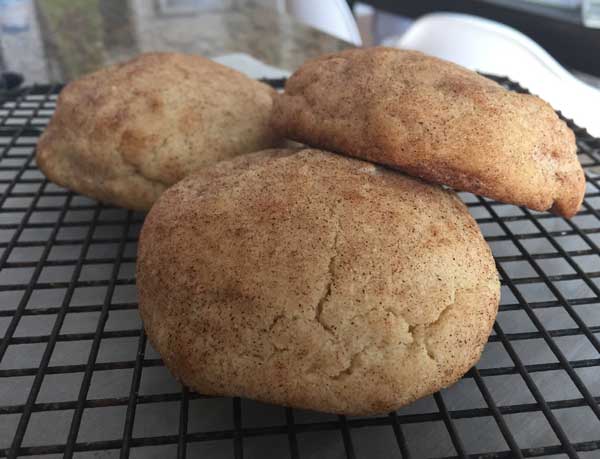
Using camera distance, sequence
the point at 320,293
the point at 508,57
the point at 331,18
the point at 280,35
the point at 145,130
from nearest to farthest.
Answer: the point at 320,293
the point at 145,130
the point at 508,57
the point at 280,35
the point at 331,18

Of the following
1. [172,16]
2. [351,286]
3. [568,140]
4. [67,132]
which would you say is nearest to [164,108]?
[67,132]

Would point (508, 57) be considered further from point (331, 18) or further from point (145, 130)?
point (145, 130)

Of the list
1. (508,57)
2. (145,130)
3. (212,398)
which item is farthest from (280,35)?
(212,398)

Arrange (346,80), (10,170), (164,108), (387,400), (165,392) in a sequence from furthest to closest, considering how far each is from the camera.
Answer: (10,170) < (164,108) < (346,80) < (165,392) < (387,400)

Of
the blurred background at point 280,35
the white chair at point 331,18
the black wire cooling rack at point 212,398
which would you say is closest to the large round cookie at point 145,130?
the black wire cooling rack at point 212,398

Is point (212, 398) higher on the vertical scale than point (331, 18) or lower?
higher

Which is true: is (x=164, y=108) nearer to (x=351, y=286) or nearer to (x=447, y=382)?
(x=351, y=286)
